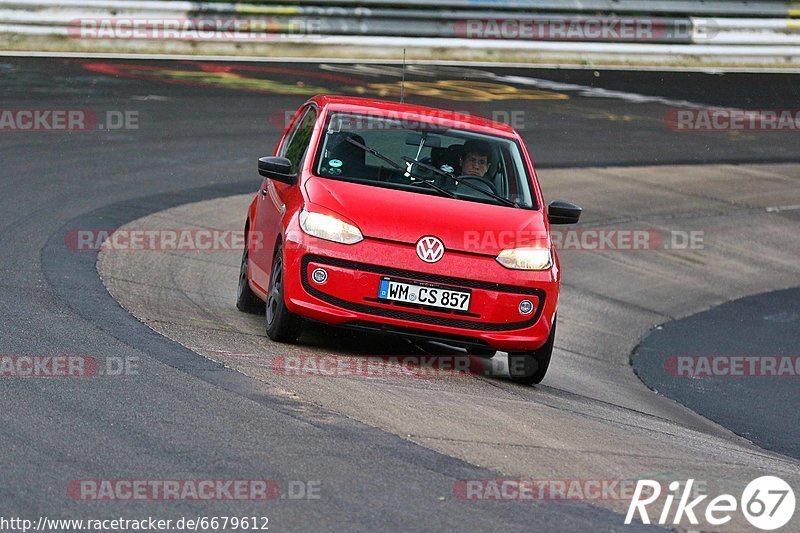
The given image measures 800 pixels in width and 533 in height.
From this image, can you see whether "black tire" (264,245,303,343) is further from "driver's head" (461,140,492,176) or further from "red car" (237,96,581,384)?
"driver's head" (461,140,492,176)

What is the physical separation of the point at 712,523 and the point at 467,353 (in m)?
4.36

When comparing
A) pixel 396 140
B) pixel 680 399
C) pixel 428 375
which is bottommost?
pixel 680 399

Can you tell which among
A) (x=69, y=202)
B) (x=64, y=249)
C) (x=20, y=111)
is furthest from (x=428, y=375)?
(x=20, y=111)

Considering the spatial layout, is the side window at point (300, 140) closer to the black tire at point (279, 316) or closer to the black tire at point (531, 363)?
the black tire at point (279, 316)

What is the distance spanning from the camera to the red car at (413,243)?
8414 millimetres

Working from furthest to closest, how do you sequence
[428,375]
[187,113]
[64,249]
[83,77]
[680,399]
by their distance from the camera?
[83,77]
[187,113]
[64,249]
[680,399]
[428,375]

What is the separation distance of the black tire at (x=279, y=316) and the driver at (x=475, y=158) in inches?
57.8

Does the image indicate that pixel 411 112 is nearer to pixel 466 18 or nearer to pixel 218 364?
pixel 218 364

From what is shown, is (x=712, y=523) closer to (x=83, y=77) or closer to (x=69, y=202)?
(x=69, y=202)

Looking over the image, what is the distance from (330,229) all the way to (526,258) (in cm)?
125

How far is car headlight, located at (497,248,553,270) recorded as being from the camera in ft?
28.1

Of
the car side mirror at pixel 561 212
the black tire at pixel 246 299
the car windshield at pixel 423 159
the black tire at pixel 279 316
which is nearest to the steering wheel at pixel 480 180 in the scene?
the car windshield at pixel 423 159

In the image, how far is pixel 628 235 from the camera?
15695 mm

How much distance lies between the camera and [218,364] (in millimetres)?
7750
